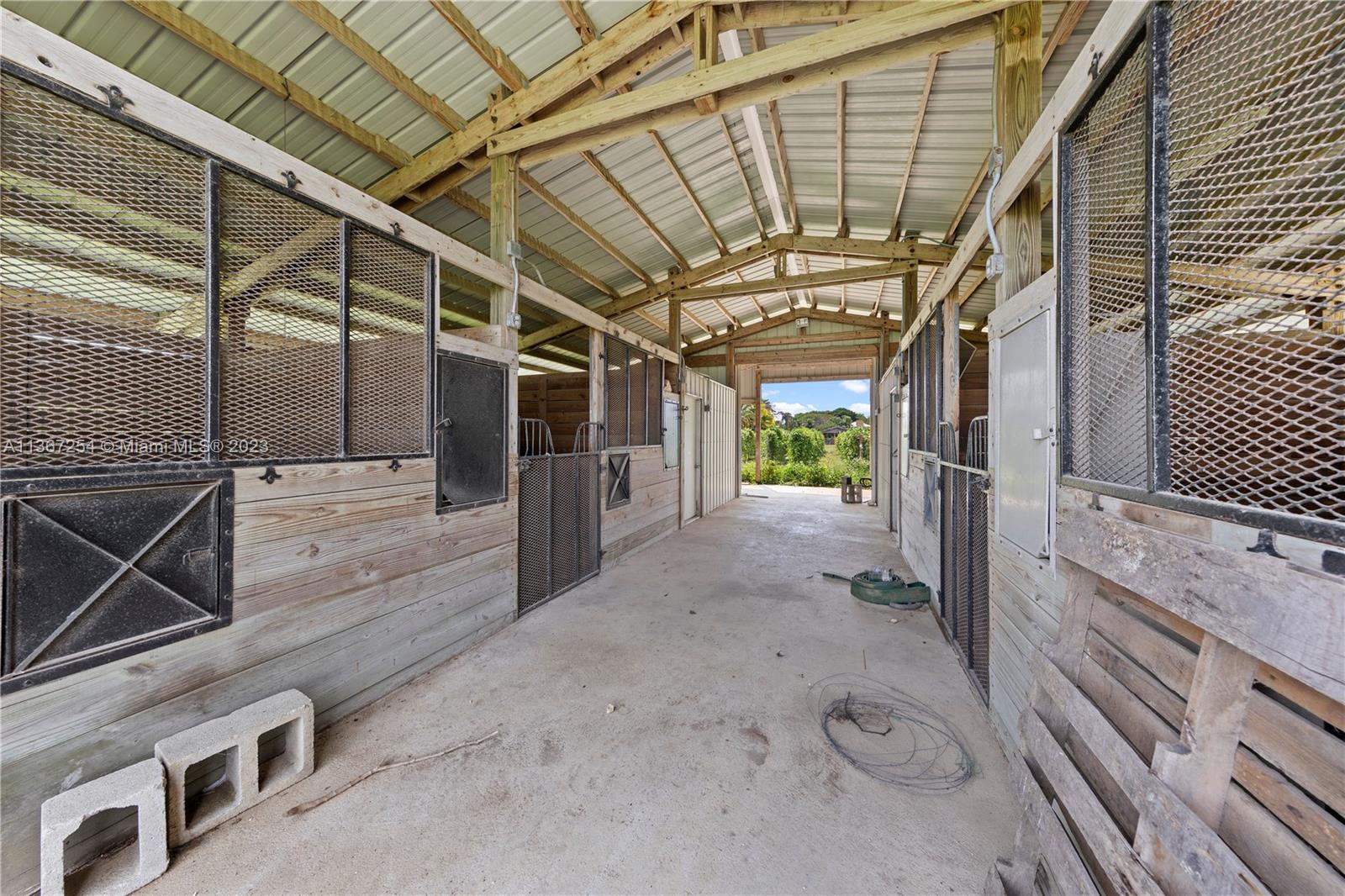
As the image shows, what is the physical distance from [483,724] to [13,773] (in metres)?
1.39

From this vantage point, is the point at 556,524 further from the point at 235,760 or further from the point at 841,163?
the point at 841,163

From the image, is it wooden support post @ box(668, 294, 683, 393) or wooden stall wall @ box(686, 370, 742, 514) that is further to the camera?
wooden stall wall @ box(686, 370, 742, 514)

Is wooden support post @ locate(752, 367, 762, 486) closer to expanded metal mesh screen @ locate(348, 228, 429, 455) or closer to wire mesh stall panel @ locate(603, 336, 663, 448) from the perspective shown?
wire mesh stall panel @ locate(603, 336, 663, 448)

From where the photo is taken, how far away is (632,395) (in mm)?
5395

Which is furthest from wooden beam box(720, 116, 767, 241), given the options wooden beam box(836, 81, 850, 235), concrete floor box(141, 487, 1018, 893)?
concrete floor box(141, 487, 1018, 893)

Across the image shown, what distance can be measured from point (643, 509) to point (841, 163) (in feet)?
14.5

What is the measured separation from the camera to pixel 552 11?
2.71 meters

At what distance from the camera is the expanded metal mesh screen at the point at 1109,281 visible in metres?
1.22

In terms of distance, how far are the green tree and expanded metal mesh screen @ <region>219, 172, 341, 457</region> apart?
1354cm

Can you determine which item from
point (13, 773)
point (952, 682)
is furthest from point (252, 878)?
point (952, 682)

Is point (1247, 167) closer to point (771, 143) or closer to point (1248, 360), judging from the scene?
point (1248, 360)

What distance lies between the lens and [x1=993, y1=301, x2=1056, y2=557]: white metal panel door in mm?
1676

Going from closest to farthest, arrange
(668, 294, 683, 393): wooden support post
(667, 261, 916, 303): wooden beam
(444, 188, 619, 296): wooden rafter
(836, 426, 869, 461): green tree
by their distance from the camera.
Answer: (444, 188, 619, 296): wooden rafter → (667, 261, 916, 303): wooden beam → (668, 294, 683, 393): wooden support post → (836, 426, 869, 461): green tree

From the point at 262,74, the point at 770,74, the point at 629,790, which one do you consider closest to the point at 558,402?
the point at 262,74
